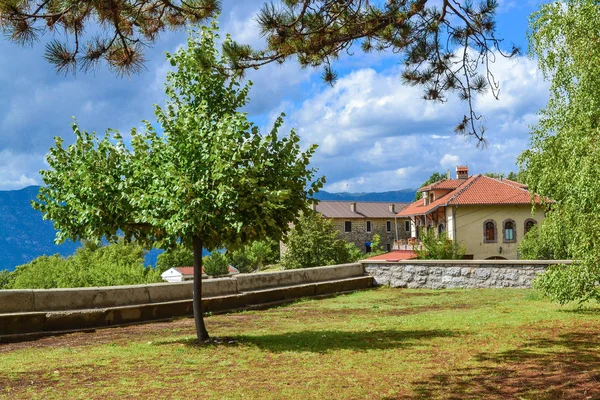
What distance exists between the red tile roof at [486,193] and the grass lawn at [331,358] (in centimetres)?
3654

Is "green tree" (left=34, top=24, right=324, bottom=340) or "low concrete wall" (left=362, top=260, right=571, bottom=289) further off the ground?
"green tree" (left=34, top=24, right=324, bottom=340)

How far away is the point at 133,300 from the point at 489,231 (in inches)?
1634

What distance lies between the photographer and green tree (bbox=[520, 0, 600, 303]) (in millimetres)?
11398

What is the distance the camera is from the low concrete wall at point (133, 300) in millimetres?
10641

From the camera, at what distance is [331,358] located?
8.22m

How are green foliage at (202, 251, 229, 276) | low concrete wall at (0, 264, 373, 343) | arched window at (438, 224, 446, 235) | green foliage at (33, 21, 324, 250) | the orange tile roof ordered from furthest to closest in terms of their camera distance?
green foliage at (202, 251, 229, 276) → the orange tile roof → arched window at (438, 224, 446, 235) → low concrete wall at (0, 264, 373, 343) → green foliage at (33, 21, 324, 250)

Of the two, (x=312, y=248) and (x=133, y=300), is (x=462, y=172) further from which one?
(x=133, y=300)

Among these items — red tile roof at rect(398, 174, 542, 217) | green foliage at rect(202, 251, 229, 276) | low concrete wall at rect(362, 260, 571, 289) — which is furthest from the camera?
green foliage at rect(202, 251, 229, 276)

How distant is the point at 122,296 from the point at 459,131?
7.38m

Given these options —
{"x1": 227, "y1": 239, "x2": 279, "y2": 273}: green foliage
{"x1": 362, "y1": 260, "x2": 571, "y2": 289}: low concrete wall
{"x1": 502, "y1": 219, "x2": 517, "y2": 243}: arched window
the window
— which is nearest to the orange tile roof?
{"x1": 502, "y1": 219, "x2": 517, "y2": 243}: arched window

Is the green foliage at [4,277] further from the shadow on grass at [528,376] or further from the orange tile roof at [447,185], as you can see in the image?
the shadow on grass at [528,376]

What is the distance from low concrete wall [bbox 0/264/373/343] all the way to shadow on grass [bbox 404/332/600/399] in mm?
7065

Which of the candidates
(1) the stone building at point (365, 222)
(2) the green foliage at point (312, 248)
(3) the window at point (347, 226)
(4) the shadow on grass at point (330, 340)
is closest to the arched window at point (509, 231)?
(2) the green foliage at point (312, 248)

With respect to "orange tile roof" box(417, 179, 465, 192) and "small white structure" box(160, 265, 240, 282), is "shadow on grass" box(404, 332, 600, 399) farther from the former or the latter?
"small white structure" box(160, 265, 240, 282)
